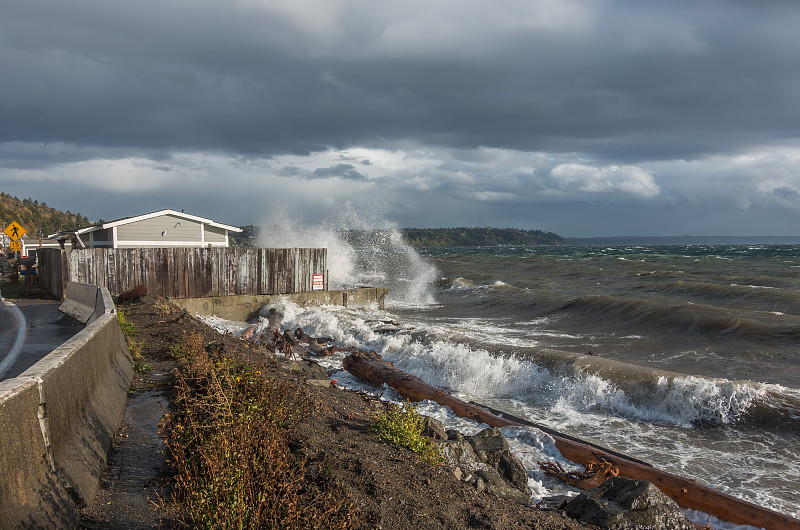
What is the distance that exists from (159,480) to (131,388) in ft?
12.1

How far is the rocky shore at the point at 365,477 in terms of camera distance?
4.38m

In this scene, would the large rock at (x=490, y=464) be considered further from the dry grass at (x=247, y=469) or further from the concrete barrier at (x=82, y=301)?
the concrete barrier at (x=82, y=301)

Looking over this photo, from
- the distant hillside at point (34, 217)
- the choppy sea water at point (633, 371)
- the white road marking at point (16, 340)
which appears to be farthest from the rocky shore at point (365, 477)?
the distant hillside at point (34, 217)

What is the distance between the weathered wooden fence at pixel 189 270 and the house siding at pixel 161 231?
5.53m

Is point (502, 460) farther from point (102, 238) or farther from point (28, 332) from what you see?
point (102, 238)

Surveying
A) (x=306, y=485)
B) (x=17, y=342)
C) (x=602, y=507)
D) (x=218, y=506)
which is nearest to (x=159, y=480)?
(x=306, y=485)

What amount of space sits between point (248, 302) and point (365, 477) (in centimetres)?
1814

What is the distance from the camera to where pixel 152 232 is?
3002 cm

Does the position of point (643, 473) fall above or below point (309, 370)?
below

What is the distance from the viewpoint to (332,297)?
24.0 m

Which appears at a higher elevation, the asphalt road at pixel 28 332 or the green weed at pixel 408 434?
the green weed at pixel 408 434

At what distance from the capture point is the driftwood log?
609 cm

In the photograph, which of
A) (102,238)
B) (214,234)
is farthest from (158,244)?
(214,234)

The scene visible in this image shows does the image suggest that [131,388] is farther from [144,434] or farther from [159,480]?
[159,480]
